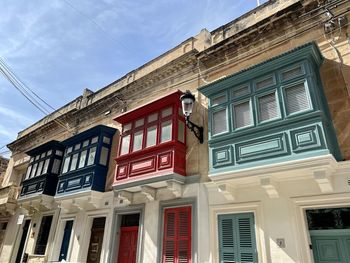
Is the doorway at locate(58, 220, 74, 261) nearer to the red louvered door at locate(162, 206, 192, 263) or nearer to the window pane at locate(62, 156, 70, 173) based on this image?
the window pane at locate(62, 156, 70, 173)

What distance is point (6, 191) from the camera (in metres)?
15.2

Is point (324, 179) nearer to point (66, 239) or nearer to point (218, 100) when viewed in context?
point (218, 100)

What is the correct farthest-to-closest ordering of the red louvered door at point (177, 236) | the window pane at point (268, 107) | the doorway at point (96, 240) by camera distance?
the doorway at point (96, 240), the red louvered door at point (177, 236), the window pane at point (268, 107)

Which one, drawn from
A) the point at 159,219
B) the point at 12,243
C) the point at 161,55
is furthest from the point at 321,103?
the point at 12,243

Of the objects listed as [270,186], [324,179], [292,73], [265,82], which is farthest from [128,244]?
[292,73]

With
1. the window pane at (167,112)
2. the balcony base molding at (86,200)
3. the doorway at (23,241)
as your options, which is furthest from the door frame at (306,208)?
the doorway at (23,241)

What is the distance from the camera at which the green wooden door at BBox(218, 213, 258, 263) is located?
6340mm

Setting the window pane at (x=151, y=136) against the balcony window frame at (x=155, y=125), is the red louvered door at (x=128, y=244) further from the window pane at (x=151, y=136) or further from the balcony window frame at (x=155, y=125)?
the window pane at (x=151, y=136)

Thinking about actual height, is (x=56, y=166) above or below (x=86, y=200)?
above

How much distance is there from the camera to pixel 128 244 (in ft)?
29.7

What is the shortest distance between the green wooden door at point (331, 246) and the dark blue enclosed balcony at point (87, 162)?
288 inches

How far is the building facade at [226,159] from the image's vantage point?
228 inches

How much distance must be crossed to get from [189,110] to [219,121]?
0.89 meters

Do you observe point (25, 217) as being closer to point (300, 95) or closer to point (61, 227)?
point (61, 227)
